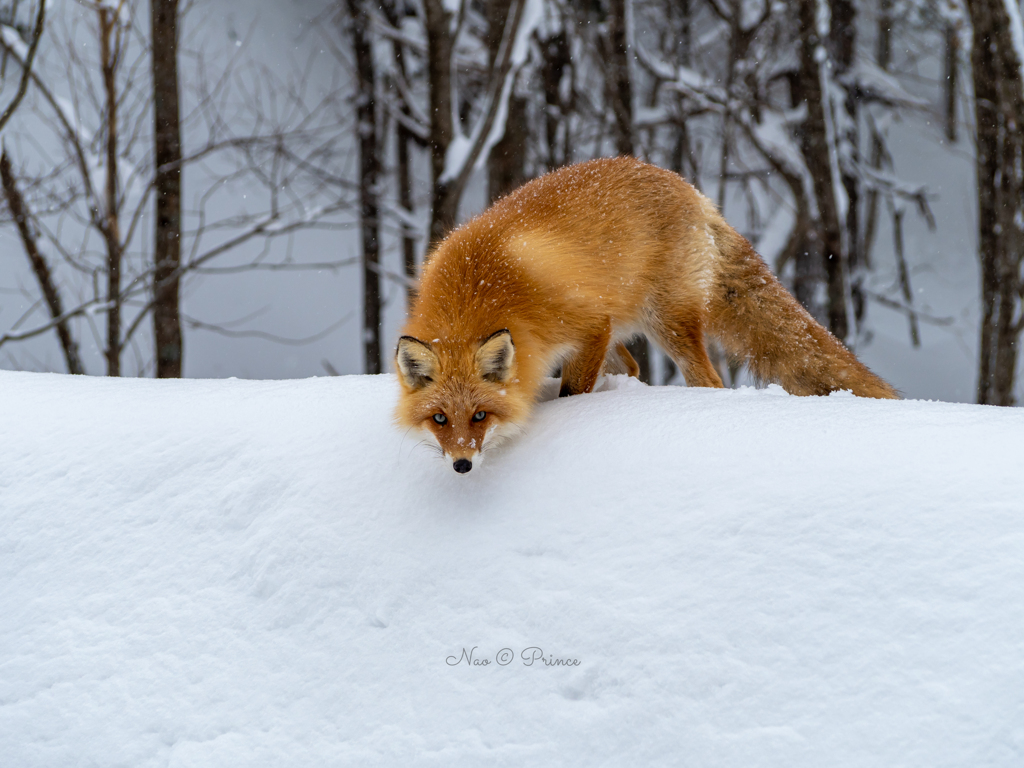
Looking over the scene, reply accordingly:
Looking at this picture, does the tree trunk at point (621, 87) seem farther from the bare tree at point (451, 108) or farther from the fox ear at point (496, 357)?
the fox ear at point (496, 357)

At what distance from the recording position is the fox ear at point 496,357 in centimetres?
333

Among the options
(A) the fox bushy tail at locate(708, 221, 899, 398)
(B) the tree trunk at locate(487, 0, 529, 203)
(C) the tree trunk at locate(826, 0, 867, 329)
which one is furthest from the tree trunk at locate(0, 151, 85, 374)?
(C) the tree trunk at locate(826, 0, 867, 329)

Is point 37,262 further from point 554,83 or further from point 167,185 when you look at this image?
point 554,83

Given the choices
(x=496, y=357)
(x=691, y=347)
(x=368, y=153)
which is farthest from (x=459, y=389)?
(x=368, y=153)

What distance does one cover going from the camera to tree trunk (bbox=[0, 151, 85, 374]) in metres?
8.25

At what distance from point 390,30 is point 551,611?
1143 centimetres

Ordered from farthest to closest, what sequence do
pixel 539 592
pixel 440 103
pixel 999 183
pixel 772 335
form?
pixel 440 103 < pixel 999 183 < pixel 772 335 < pixel 539 592

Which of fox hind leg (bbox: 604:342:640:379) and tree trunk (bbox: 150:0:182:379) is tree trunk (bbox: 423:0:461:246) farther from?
fox hind leg (bbox: 604:342:640:379)

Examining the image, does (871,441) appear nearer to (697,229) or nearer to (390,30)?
(697,229)

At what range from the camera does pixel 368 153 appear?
13.7 m

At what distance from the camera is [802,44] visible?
9.93 metres

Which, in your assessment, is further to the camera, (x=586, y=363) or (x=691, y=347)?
(x=691, y=347)

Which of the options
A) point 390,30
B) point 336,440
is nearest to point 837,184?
point 390,30

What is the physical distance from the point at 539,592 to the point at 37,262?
862cm
